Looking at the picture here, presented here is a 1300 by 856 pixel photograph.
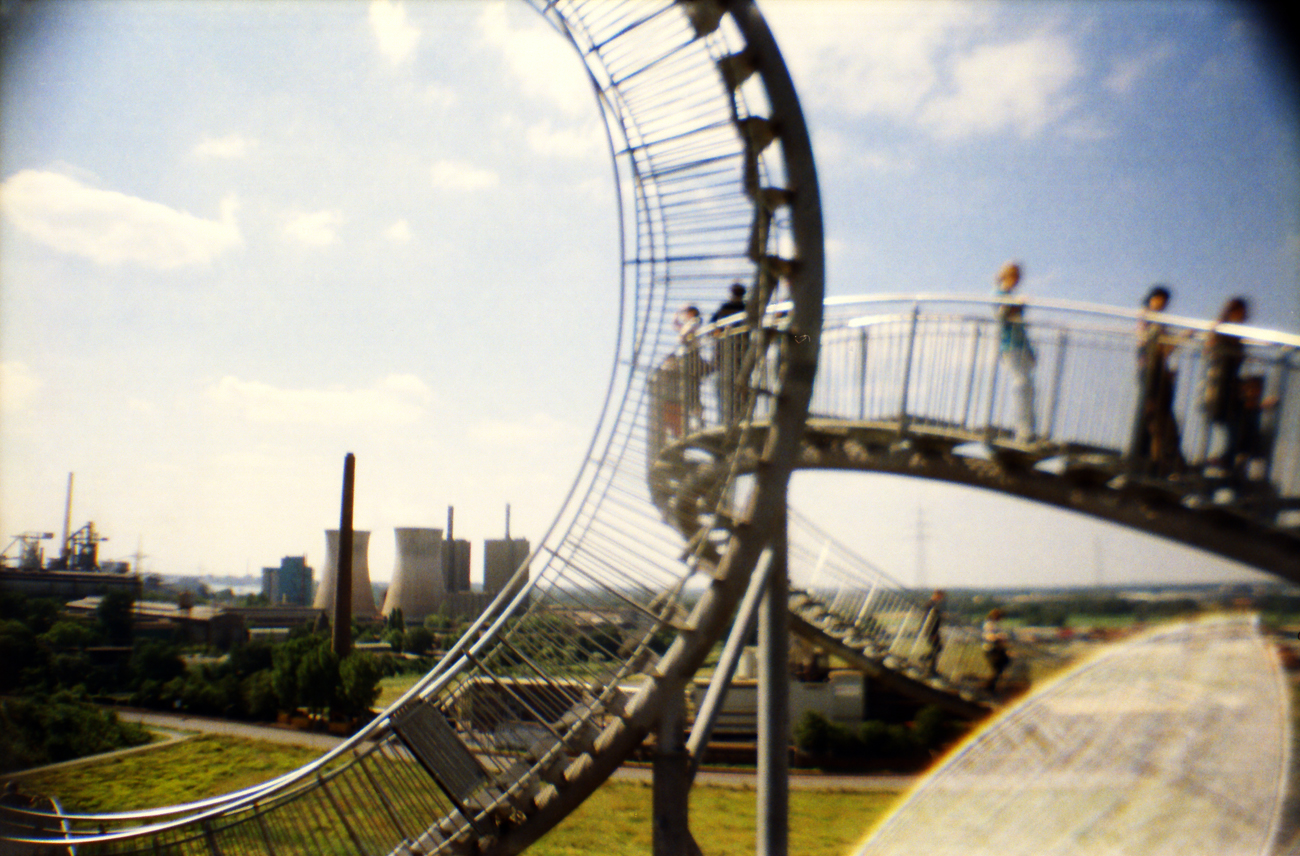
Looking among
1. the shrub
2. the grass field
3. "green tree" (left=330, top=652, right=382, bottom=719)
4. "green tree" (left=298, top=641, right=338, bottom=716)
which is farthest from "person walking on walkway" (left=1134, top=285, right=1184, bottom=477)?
"green tree" (left=298, top=641, right=338, bottom=716)

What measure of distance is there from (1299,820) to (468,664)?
12.7 feet

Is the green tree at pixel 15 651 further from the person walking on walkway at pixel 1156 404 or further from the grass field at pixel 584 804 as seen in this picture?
the person walking on walkway at pixel 1156 404

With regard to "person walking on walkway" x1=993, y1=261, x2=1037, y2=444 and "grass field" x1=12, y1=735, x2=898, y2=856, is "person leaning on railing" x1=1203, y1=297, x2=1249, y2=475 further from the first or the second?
"grass field" x1=12, y1=735, x2=898, y2=856

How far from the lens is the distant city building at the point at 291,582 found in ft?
47.5

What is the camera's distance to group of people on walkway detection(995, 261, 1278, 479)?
3.38m

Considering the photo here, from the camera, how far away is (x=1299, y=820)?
335 cm

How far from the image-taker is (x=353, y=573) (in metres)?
13.9

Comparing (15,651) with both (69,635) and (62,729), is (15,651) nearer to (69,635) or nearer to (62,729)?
(69,635)

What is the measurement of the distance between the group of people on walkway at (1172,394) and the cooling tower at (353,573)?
478 inches

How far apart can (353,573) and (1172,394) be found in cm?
1345

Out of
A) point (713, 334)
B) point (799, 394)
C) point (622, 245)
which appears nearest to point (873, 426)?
point (713, 334)

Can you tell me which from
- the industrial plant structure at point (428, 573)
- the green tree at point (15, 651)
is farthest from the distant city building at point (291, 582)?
the green tree at point (15, 651)

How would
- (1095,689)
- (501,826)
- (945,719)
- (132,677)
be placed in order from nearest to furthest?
(501,826) → (1095,689) → (132,677) → (945,719)

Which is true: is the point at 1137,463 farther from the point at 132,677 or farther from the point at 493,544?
the point at 132,677
